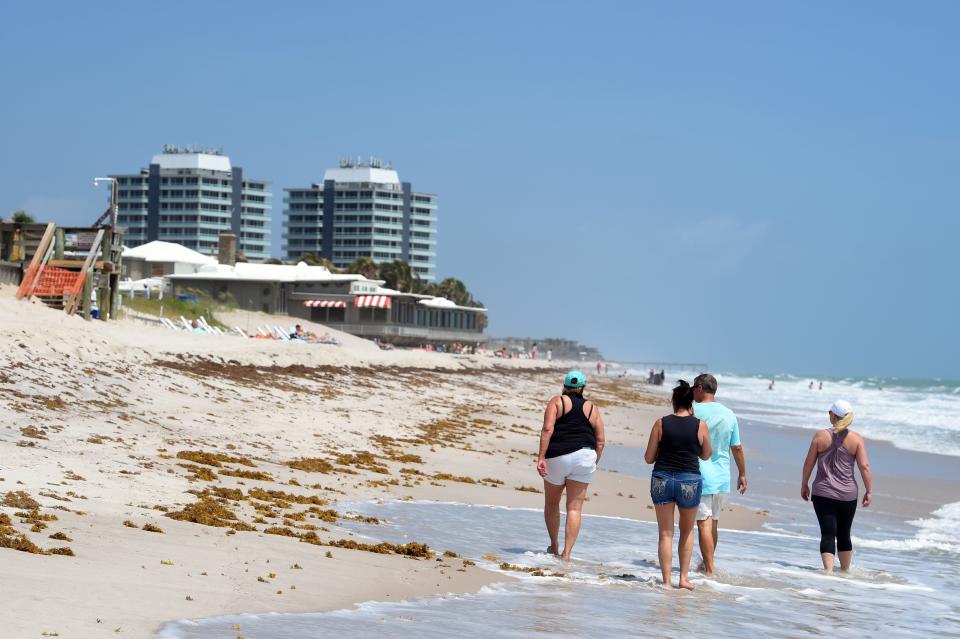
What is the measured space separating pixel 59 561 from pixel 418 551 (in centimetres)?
317

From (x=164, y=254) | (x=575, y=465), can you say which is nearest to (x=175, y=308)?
(x=164, y=254)

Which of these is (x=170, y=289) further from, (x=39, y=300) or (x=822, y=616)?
(x=822, y=616)

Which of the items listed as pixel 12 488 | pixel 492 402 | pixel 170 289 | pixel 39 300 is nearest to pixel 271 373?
pixel 39 300

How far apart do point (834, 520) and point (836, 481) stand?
359 mm

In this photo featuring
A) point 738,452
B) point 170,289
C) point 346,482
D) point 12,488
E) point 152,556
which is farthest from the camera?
point 170,289

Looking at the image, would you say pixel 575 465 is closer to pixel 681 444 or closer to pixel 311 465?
pixel 681 444

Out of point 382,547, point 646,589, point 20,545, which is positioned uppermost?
point 20,545

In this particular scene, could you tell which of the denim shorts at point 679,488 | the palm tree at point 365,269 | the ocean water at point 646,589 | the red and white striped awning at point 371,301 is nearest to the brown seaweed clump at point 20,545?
the ocean water at point 646,589

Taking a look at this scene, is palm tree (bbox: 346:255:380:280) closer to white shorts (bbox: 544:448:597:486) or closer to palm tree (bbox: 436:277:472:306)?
palm tree (bbox: 436:277:472:306)

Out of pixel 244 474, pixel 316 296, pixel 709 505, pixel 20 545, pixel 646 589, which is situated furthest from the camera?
pixel 316 296

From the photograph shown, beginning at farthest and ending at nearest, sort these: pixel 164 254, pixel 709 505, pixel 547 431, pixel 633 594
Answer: pixel 164 254
pixel 547 431
pixel 709 505
pixel 633 594

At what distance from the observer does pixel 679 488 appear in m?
9.03

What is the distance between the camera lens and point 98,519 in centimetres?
860

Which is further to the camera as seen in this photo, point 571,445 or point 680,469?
point 571,445
